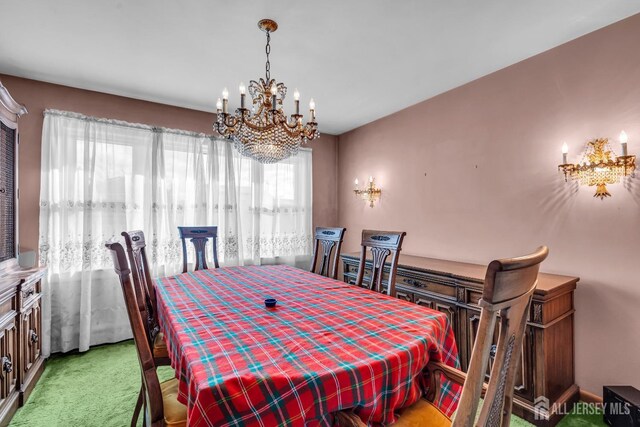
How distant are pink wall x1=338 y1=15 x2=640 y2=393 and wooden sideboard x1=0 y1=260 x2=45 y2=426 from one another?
336 centimetres

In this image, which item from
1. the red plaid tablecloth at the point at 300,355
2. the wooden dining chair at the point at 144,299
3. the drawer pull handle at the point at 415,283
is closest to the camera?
the red plaid tablecloth at the point at 300,355

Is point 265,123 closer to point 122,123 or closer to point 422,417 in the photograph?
point 422,417

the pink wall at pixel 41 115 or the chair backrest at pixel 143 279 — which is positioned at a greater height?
the pink wall at pixel 41 115

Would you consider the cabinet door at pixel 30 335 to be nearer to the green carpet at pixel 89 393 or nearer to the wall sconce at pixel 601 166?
the green carpet at pixel 89 393

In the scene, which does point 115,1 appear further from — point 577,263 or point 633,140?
point 577,263

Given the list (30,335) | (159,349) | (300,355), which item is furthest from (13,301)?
(300,355)

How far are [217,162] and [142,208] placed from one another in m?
0.96

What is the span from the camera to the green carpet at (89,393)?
6.24 ft

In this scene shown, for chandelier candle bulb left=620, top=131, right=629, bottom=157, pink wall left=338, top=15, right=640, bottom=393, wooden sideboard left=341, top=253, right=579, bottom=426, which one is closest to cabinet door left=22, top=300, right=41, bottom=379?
wooden sideboard left=341, top=253, right=579, bottom=426

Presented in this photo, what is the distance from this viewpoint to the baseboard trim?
2.01 meters

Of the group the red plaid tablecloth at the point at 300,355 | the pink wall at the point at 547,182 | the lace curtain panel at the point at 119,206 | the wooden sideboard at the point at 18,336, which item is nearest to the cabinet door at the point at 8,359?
the wooden sideboard at the point at 18,336

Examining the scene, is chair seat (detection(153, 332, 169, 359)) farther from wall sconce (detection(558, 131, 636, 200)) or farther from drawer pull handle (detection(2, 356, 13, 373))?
wall sconce (detection(558, 131, 636, 200))

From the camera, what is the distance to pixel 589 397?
205 centimetres

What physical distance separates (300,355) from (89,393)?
6.98 feet
